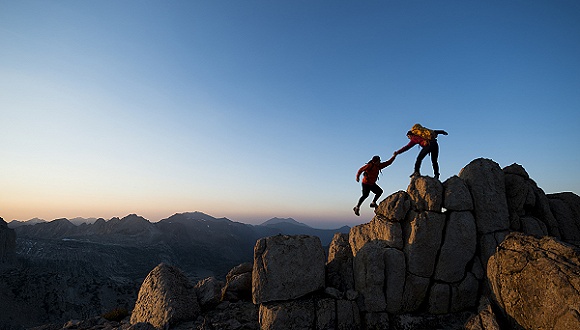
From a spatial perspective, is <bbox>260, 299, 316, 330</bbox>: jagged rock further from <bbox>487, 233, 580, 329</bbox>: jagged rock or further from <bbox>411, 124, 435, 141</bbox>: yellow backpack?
<bbox>411, 124, 435, 141</bbox>: yellow backpack

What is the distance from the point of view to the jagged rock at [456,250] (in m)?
15.3

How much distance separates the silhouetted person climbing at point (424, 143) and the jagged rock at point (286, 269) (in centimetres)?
889

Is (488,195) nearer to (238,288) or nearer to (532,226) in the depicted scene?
(532,226)

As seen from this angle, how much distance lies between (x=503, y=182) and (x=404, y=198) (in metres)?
6.27

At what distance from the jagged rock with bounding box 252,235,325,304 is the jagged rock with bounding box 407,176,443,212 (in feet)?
21.8

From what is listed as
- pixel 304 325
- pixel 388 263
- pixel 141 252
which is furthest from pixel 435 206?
pixel 141 252

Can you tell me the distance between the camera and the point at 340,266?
695 inches

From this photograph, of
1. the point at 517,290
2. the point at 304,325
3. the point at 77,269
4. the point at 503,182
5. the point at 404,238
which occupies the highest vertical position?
the point at 503,182

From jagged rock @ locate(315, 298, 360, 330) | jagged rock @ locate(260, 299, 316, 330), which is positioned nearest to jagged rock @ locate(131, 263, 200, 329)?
jagged rock @ locate(260, 299, 316, 330)

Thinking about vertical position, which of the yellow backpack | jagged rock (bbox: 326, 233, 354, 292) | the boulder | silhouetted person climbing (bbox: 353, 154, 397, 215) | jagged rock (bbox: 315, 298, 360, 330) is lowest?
jagged rock (bbox: 315, 298, 360, 330)

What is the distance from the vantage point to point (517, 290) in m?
11.1

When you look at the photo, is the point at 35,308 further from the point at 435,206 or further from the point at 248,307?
the point at 435,206

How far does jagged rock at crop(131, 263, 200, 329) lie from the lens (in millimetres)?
15625

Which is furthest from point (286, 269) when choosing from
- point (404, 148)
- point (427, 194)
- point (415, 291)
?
point (404, 148)
